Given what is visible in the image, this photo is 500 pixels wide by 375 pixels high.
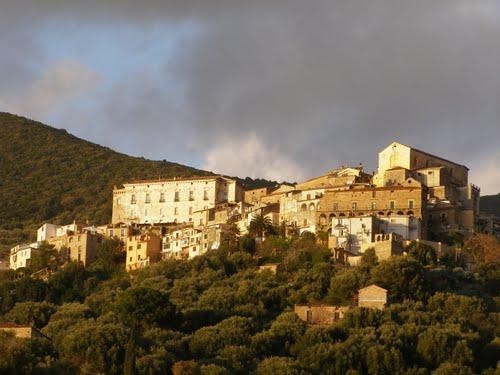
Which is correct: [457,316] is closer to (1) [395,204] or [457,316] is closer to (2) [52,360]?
(1) [395,204]

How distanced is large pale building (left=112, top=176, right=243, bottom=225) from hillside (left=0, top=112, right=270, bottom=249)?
12.4 m

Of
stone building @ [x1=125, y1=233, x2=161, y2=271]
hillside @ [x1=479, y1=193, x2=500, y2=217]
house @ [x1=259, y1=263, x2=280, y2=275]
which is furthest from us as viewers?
hillside @ [x1=479, y1=193, x2=500, y2=217]

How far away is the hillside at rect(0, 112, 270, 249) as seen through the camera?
112688 mm

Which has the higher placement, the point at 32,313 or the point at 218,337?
the point at 32,313

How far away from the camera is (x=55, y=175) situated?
124 meters

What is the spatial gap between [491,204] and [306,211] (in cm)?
2481

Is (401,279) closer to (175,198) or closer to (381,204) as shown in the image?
(381,204)

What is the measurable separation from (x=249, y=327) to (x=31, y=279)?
741 inches

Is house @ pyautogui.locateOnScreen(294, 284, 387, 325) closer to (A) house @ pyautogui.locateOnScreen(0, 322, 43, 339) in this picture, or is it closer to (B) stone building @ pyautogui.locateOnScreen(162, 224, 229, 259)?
(A) house @ pyautogui.locateOnScreen(0, 322, 43, 339)

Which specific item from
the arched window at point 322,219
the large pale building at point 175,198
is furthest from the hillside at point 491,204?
the arched window at point 322,219

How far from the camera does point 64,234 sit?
298ft

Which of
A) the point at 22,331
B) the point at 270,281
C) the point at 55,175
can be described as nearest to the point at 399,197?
the point at 270,281

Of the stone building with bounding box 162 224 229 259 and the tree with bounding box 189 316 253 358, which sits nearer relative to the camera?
the tree with bounding box 189 316 253 358

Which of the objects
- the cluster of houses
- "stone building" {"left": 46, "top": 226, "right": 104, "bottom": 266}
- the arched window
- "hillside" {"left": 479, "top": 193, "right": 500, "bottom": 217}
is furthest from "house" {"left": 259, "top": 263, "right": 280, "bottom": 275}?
"hillside" {"left": 479, "top": 193, "right": 500, "bottom": 217}
